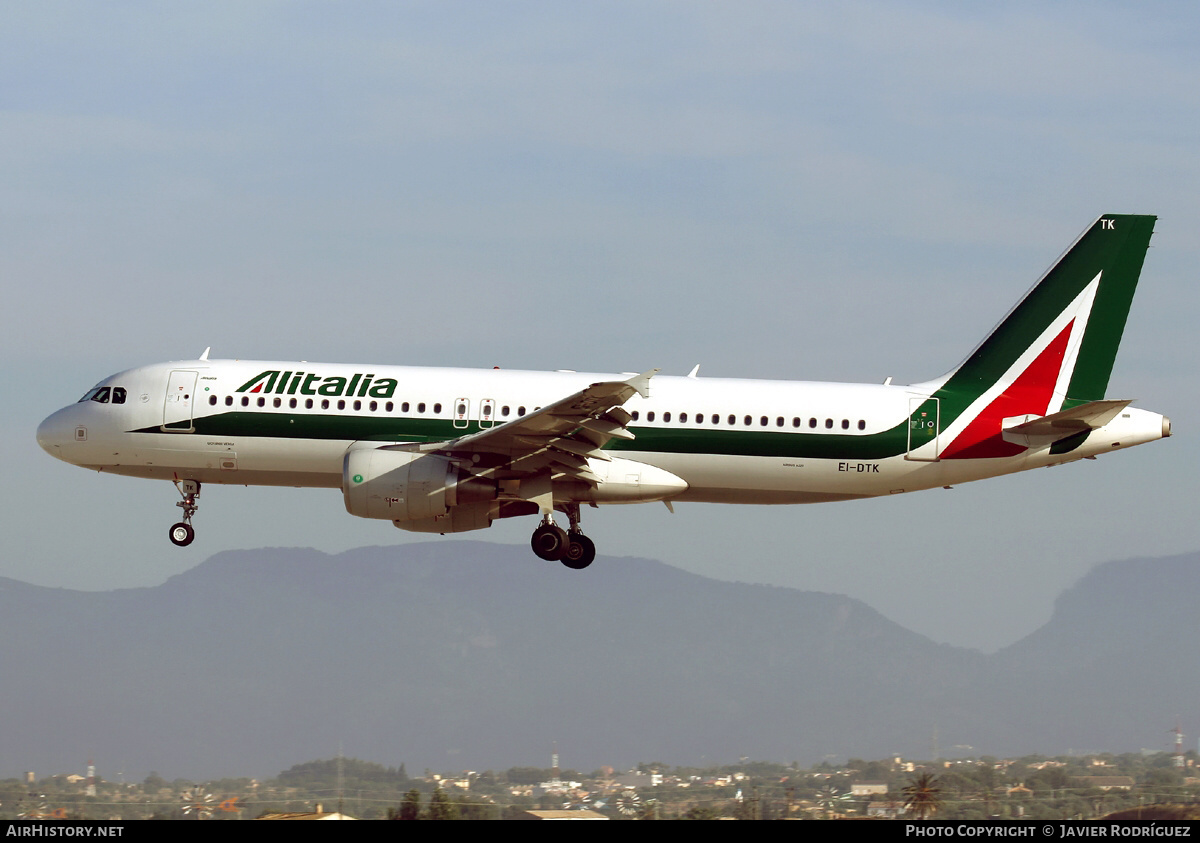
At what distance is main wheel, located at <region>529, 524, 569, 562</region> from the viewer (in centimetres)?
4069

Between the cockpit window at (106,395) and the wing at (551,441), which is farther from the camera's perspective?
the cockpit window at (106,395)

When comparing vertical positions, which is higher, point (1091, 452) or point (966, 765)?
point (1091, 452)

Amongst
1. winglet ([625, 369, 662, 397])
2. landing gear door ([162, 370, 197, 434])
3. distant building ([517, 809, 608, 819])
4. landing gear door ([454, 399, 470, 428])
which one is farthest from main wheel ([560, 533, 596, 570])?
landing gear door ([162, 370, 197, 434])

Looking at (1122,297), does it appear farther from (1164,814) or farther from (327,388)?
(327,388)

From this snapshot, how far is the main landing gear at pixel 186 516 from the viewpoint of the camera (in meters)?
42.4

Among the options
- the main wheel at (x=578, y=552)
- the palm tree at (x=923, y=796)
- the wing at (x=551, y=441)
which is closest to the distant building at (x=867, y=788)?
the palm tree at (x=923, y=796)

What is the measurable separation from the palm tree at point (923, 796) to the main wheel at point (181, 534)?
2224 centimetres

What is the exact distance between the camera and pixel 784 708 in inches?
5625

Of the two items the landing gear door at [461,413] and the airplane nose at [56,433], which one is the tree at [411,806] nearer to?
the landing gear door at [461,413]

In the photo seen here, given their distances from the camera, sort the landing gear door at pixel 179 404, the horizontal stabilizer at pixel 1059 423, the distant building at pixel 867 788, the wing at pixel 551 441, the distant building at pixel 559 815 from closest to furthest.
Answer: the distant building at pixel 559 815
the wing at pixel 551 441
the distant building at pixel 867 788
the horizontal stabilizer at pixel 1059 423
the landing gear door at pixel 179 404

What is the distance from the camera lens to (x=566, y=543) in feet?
135

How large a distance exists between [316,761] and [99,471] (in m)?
11.0

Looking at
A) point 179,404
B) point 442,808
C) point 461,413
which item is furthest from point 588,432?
point 179,404
